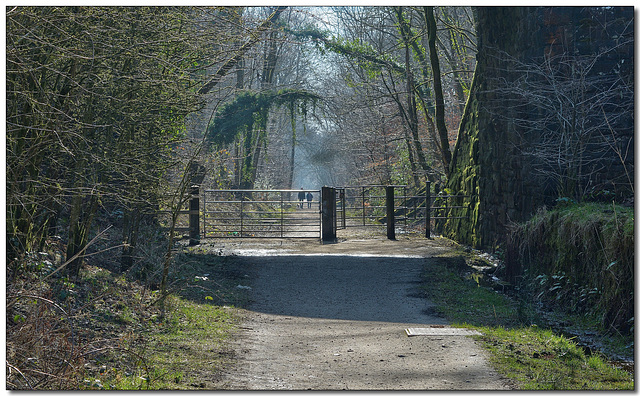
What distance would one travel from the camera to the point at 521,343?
6.45 meters

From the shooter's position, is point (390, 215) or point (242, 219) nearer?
point (390, 215)

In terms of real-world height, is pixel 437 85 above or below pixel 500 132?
above

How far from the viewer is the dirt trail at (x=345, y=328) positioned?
5.17 metres

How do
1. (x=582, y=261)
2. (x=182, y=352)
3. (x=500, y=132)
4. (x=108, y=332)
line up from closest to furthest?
1. (x=182, y=352)
2. (x=108, y=332)
3. (x=582, y=261)
4. (x=500, y=132)

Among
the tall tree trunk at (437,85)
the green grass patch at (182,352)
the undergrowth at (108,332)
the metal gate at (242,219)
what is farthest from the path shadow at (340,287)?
the tall tree trunk at (437,85)

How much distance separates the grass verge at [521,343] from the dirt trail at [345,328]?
0.22 metres

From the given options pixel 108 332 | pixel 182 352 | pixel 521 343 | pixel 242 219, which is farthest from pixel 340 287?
pixel 242 219

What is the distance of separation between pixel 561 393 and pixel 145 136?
19.8 ft

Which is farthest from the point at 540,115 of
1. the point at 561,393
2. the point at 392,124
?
the point at 392,124

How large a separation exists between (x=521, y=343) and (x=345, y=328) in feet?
6.16

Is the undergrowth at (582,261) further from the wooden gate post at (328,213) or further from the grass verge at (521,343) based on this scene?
the wooden gate post at (328,213)

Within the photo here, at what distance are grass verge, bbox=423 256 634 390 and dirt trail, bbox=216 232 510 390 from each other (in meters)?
0.22

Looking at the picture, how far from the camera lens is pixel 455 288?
9641mm

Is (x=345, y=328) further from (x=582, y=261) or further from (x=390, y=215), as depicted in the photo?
(x=390, y=215)
